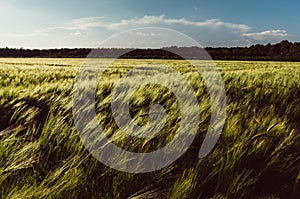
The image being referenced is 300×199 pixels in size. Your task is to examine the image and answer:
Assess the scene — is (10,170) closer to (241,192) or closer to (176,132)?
(176,132)

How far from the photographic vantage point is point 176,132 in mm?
1934

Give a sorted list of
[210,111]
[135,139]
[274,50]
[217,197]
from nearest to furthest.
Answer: [217,197]
[135,139]
[210,111]
[274,50]

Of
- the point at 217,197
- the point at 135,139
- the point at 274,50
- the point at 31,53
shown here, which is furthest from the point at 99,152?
the point at 31,53

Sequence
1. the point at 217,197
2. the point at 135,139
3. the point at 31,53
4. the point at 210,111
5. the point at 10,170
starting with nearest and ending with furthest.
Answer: the point at 217,197 → the point at 10,170 → the point at 135,139 → the point at 210,111 → the point at 31,53

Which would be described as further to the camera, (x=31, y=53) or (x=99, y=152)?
(x=31, y=53)

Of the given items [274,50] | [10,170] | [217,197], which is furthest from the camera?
[274,50]

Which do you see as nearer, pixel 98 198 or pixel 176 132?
pixel 98 198

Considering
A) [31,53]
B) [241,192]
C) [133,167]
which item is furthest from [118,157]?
[31,53]

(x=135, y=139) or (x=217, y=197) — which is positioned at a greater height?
(x=135, y=139)

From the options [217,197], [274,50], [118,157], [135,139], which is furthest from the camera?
[274,50]

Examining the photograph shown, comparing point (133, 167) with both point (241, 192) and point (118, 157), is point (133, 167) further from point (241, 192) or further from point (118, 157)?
point (241, 192)

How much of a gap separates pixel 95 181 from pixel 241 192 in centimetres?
67

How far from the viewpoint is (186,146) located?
181 cm

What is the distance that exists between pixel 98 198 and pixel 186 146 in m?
0.63
